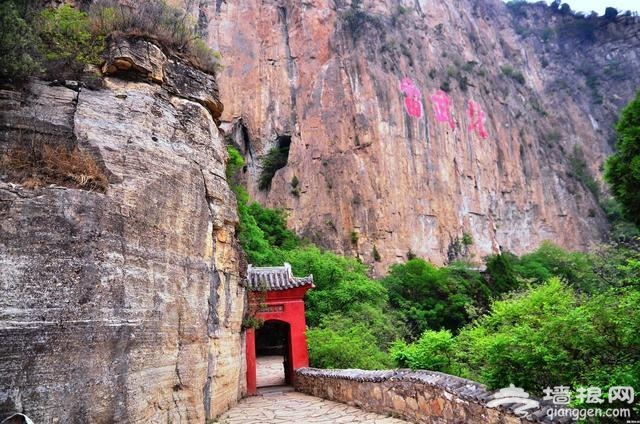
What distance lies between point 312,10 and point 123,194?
30042 mm

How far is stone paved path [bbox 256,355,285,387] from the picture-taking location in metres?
13.2

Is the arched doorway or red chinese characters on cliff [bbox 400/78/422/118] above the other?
red chinese characters on cliff [bbox 400/78/422/118]

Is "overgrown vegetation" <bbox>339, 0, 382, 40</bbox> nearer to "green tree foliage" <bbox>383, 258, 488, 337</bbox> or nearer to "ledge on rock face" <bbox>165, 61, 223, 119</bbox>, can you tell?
"green tree foliage" <bbox>383, 258, 488, 337</bbox>

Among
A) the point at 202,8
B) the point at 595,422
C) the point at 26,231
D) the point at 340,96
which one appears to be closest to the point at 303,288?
the point at 26,231

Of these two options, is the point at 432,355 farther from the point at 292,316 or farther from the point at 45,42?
the point at 45,42

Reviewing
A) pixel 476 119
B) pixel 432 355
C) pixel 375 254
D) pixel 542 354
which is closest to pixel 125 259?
pixel 432 355

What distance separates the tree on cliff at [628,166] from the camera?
591 cm

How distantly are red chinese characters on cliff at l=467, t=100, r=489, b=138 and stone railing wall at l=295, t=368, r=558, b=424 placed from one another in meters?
31.2

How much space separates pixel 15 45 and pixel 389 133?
25.6 metres

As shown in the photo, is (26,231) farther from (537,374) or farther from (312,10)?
(312,10)

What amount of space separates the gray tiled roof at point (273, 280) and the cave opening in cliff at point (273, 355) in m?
1.02

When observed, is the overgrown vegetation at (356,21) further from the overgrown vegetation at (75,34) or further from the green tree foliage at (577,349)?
the green tree foliage at (577,349)

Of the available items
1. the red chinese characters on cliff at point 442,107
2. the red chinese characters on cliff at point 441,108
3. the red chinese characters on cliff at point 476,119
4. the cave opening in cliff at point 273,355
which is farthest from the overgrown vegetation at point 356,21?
the cave opening in cliff at point 273,355

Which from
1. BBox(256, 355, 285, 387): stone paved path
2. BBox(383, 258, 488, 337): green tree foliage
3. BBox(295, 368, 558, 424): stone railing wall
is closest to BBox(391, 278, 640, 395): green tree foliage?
BBox(295, 368, 558, 424): stone railing wall
